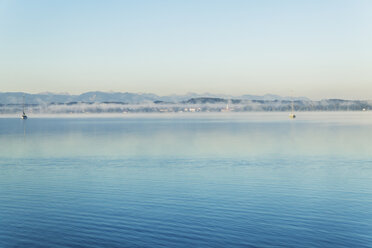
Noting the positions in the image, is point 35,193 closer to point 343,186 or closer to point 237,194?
point 237,194

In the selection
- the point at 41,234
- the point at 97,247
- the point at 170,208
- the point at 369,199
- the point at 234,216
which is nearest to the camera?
the point at 97,247

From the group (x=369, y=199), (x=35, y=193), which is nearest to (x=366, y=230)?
(x=369, y=199)

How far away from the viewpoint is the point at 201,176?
29.2 meters

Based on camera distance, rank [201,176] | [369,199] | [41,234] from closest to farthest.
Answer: [41,234] → [369,199] → [201,176]

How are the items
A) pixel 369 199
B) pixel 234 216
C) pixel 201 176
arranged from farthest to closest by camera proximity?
pixel 201 176 → pixel 369 199 → pixel 234 216

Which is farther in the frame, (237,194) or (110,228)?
(237,194)

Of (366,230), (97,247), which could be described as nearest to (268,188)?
(366,230)

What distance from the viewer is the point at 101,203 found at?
20906mm

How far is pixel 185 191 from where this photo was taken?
78.4 ft

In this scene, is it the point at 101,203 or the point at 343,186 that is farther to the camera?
the point at 343,186

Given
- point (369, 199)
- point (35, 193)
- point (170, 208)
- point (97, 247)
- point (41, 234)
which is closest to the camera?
point (97, 247)

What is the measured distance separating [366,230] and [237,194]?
7835mm

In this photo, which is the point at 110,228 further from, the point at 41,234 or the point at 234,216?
the point at 234,216

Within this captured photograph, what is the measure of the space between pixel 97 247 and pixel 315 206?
10.5 m
